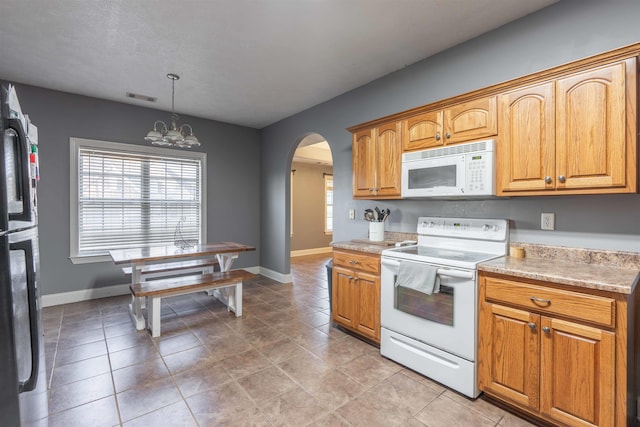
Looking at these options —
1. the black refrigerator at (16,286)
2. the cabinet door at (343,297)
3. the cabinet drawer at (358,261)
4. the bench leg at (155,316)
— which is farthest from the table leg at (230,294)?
the black refrigerator at (16,286)

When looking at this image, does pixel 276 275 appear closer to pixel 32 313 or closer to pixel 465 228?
pixel 465 228

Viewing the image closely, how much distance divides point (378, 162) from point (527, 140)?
4.15ft

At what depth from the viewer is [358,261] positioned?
2807 mm

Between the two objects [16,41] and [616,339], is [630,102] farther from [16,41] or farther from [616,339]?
[16,41]

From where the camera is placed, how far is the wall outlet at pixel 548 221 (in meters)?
2.16

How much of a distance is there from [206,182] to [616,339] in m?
5.03

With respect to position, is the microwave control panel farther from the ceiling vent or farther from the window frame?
the window frame

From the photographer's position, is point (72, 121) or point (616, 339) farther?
point (72, 121)

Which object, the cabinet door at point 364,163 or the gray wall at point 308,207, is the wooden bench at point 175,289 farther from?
the gray wall at point 308,207

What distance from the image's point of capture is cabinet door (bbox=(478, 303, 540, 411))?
173 centimetres

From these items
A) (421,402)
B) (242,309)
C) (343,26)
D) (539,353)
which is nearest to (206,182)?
(242,309)

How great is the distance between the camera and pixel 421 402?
6.45ft

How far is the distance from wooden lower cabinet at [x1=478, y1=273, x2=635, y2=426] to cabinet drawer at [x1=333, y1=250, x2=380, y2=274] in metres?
0.88

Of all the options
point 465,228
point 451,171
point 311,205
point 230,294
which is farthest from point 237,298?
point 311,205
